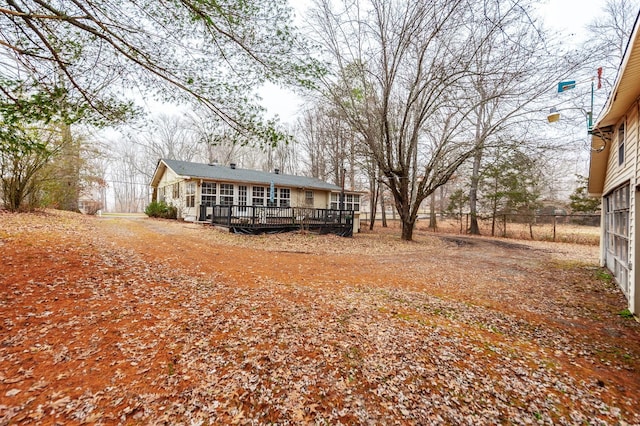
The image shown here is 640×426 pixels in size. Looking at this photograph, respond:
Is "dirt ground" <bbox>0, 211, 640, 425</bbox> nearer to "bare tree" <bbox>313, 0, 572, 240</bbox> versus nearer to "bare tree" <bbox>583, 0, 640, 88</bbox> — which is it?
"bare tree" <bbox>313, 0, 572, 240</bbox>

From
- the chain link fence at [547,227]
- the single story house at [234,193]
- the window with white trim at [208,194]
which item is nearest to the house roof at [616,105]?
the chain link fence at [547,227]

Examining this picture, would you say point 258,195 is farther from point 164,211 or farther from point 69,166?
point 69,166

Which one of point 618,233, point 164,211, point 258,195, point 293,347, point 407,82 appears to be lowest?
point 293,347

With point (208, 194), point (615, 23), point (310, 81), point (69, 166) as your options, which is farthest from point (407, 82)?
point (69, 166)

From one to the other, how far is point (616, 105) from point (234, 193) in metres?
16.3

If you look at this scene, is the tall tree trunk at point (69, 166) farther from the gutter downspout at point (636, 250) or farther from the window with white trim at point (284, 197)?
the gutter downspout at point (636, 250)

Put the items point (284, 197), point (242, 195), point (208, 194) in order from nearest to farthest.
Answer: point (208, 194)
point (242, 195)
point (284, 197)

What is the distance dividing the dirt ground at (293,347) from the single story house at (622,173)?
74 cm

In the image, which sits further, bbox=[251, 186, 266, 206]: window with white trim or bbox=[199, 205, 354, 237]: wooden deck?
bbox=[251, 186, 266, 206]: window with white trim

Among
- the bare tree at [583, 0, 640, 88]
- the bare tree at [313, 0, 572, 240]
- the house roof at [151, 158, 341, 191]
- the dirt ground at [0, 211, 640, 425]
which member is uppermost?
the bare tree at [583, 0, 640, 88]

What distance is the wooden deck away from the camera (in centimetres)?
1225

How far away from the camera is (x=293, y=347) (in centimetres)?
291

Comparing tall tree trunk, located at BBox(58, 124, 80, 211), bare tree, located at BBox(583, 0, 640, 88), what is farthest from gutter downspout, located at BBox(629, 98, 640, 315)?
tall tree trunk, located at BBox(58, 124, 80, 211)

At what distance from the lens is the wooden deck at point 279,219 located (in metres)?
12.3
